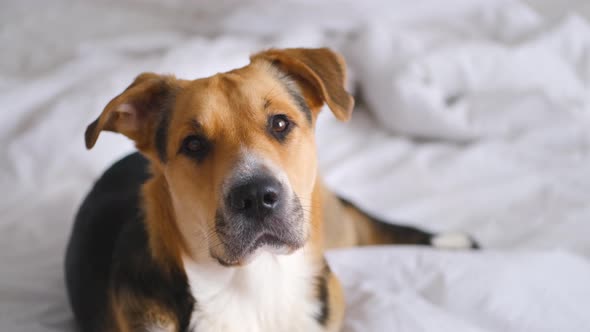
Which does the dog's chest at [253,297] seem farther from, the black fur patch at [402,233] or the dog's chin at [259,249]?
the black fur patch at [402,233]

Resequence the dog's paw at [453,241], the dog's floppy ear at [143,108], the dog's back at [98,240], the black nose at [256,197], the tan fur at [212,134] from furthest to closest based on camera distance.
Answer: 1. the dog's paw at [453,241]
2. the dog's back at [98,240]
3. the dog's floppy ear at [143,108]
4. the tan fur at [212,134]
5. the black nose at [256,197]

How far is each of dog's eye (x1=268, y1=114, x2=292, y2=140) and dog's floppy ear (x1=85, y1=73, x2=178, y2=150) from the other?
33 cm

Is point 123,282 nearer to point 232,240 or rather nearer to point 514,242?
point 232,240

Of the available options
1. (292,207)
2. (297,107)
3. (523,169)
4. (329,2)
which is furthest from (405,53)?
(292,207)

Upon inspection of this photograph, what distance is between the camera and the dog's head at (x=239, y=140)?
4.85ft

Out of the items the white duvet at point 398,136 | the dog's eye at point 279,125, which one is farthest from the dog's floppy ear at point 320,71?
the white duvet at point 398,136

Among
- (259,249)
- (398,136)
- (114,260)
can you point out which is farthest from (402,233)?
(114,260)

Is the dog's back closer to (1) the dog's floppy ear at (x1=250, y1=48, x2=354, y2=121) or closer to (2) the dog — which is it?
(2) the dog

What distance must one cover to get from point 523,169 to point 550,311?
1077 millimetres

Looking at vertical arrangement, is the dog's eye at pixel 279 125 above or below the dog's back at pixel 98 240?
above

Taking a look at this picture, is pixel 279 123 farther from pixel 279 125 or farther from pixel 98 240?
pixel 98 240

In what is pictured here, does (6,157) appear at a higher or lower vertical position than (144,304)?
higher

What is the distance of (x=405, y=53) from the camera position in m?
3.13

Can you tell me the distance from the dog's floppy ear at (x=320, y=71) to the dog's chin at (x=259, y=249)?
0.45m
